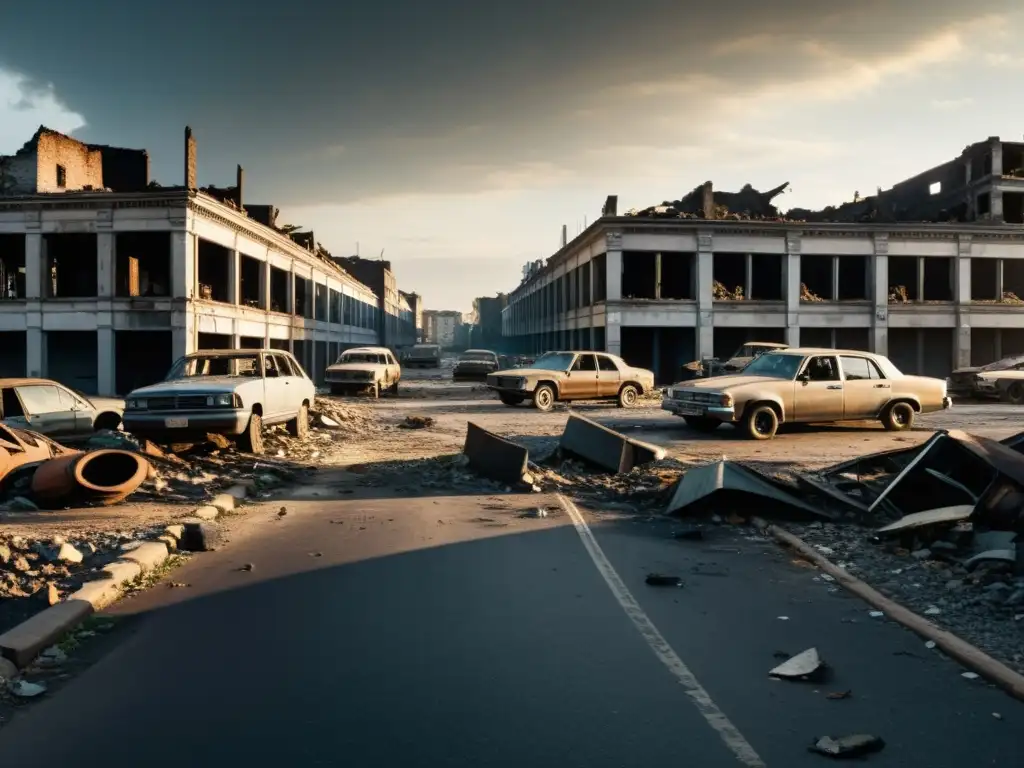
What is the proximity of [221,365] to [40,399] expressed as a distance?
3343mm

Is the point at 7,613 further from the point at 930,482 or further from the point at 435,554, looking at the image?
the point at 930,482

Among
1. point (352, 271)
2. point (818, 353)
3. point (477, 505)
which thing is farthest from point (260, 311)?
point (352, 271)

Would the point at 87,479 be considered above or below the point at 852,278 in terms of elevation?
below

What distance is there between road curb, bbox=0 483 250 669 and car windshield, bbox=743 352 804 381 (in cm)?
1328

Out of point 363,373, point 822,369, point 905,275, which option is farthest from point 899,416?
point 905,275

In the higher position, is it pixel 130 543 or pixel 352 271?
pixel 352 271

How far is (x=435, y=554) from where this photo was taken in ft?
26.1

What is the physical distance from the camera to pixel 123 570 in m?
6.83

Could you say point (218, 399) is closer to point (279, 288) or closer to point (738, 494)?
point (738, 494)

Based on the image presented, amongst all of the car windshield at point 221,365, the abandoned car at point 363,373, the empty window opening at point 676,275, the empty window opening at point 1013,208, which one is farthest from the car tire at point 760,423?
the empty window opening at point 1013,208

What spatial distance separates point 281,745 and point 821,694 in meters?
2.79

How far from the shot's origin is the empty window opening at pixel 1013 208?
46.5 m

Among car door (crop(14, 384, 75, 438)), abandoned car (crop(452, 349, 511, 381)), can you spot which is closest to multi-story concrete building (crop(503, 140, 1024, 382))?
abandoned car (crop(452, 349, 511, 381))

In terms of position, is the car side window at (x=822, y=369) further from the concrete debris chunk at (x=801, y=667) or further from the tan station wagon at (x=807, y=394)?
the concrete debris chunk at (x=801, y=667)
